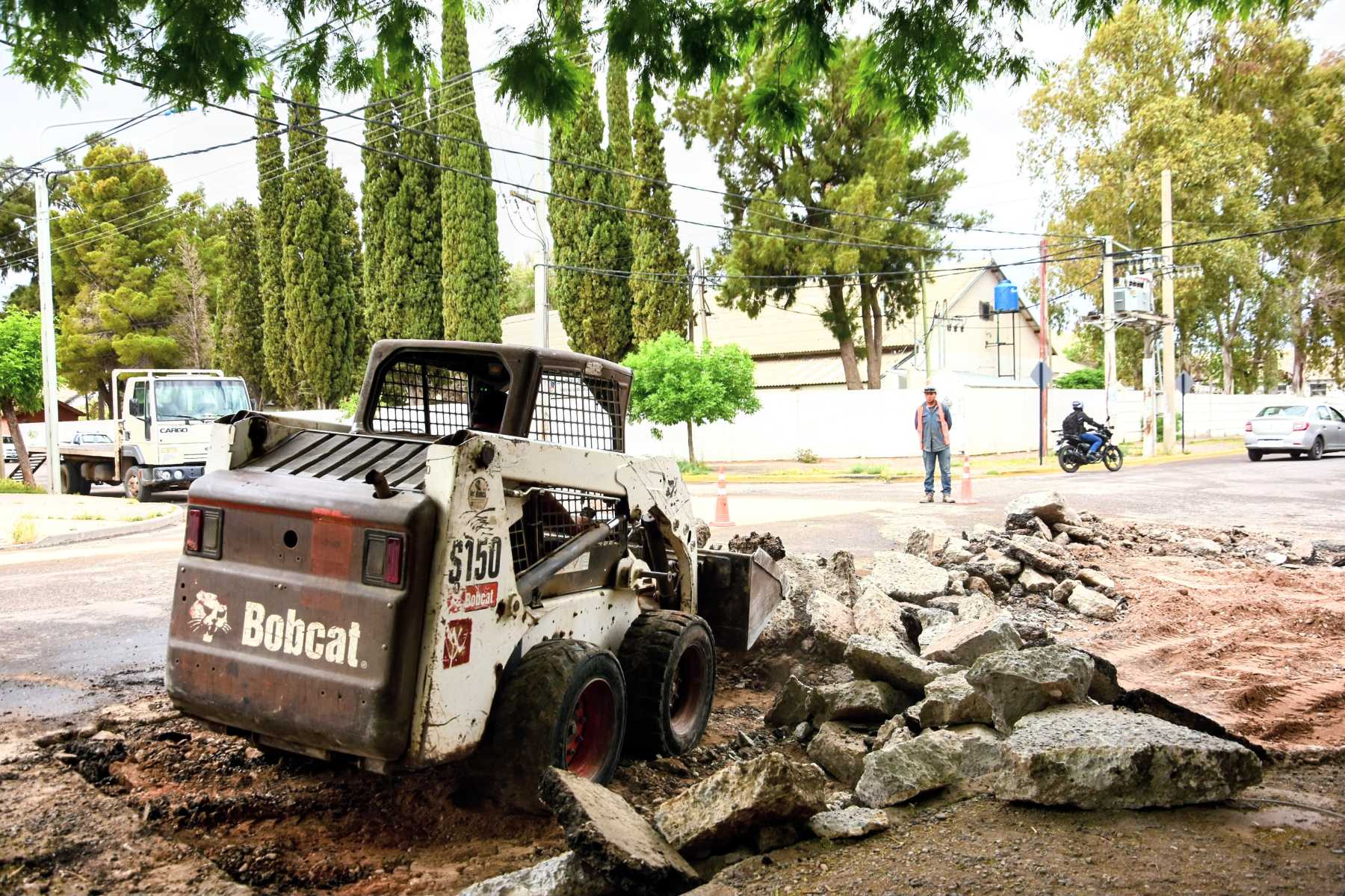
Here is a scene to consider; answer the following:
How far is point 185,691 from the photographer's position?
396 cm

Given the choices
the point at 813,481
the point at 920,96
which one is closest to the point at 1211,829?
the point at 920,96

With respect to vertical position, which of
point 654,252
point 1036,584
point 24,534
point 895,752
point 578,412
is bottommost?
point 1036,584

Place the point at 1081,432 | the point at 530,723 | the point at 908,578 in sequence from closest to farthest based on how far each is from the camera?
the point at 530,723 < the point at 908,578 < the point at 1081,432

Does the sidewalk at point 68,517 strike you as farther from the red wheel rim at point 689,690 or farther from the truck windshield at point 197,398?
the red wheel rim at point 689,690

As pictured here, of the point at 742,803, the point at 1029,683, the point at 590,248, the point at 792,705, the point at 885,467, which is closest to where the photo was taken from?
the point at 742,803

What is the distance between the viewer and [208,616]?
393 cm

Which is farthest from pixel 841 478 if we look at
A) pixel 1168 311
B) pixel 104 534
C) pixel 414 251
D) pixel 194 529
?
pixel 194 529

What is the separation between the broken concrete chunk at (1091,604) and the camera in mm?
8242

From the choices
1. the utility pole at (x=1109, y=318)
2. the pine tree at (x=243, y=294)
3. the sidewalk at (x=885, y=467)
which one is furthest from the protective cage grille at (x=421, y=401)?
the pine tree at (x=243, y=294)

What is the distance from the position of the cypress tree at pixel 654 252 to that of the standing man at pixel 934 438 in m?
16.6

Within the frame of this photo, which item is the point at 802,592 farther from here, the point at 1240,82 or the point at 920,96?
the point at 1240,82

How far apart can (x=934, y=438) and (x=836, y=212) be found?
1889 centimetres

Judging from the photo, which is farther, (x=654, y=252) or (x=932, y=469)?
(x=654, y=252)

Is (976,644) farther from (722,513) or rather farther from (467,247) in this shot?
(467,247)
